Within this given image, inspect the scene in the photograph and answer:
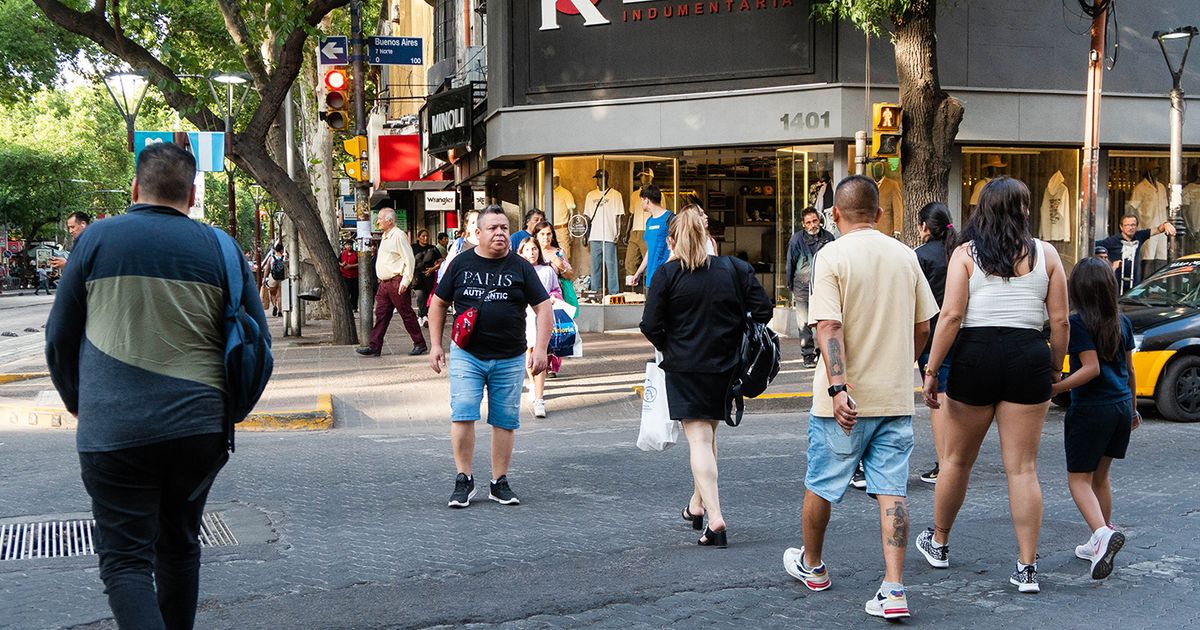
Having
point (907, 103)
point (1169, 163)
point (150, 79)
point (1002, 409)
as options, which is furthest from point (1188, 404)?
point (150, 79)

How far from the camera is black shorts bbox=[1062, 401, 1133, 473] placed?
19.2 feet

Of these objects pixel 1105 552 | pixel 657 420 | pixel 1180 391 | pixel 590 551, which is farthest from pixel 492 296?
pixel 1180 391

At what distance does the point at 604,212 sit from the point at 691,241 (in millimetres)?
13739

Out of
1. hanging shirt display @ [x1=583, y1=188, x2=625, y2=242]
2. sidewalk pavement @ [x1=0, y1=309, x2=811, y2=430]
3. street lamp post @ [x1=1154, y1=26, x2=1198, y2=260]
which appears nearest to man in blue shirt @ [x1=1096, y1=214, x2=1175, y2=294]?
street lamp post @ [x1=1154, y1=26, x2=1198, y2=260]

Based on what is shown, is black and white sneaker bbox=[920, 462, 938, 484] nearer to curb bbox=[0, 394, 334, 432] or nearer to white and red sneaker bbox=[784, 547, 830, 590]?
white and red sneaker bbox=[784, 547, 830, 590]

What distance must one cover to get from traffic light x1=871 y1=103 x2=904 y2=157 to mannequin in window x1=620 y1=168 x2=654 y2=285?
5.98m

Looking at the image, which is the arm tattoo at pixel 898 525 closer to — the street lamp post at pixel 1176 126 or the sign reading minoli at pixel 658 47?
the sign reading minoli at pixel 658 47

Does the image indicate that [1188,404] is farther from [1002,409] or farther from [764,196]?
[764,196]

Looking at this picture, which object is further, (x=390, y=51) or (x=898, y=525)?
(x=390, y=51)

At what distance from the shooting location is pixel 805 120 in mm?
18297

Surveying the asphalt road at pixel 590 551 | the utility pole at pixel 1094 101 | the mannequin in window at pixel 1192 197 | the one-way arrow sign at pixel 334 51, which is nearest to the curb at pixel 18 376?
the asphalt road at pixel 590 551

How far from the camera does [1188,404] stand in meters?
11.1

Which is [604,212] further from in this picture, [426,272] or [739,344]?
[739,344]

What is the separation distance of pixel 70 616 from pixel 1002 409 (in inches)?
168
